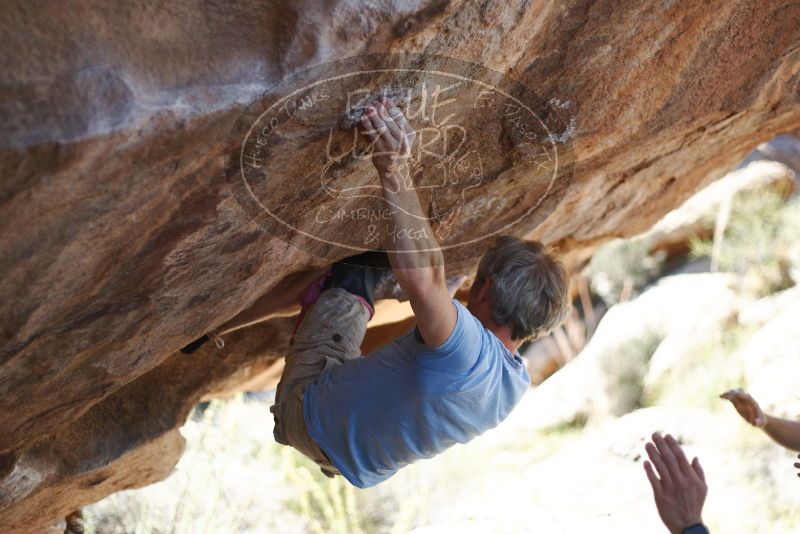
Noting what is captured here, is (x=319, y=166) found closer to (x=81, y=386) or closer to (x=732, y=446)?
(x=81, y=386)

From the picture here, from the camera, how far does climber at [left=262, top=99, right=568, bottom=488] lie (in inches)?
69.4

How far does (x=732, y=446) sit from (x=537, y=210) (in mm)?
3555

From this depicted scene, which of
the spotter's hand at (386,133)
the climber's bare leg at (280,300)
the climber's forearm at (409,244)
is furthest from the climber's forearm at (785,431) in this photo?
the spotter's hand at (386,133)

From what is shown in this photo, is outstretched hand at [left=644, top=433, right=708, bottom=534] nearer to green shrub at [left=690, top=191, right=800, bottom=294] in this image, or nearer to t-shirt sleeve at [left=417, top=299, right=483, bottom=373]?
t-shirt sleeve at [left=417, top=299, right=483, bottom=373]

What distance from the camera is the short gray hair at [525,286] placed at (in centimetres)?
213

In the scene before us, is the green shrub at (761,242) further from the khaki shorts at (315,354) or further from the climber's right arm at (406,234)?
the climber's right arm at (406,234)

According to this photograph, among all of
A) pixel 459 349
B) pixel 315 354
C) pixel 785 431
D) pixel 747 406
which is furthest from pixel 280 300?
pixel 785 431

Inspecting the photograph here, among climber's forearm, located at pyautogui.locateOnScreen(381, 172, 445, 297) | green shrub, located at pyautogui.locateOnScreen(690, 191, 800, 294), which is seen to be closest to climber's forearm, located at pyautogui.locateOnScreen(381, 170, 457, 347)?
climber's forearm, located at pyautogui.locateOnScreen(381, 172, 445, 297)

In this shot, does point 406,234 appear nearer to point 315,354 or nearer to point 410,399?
point 410,399

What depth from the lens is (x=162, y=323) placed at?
2299 millimetres

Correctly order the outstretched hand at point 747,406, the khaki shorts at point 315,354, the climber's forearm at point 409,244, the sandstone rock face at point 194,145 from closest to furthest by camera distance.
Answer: the sandstone rock face at point 194,145, the climber's forearm at point 409,244, the khaki shorts at point 315,354, the outstretched hand at point 747,406

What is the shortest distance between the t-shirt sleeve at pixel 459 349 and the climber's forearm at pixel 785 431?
147cm

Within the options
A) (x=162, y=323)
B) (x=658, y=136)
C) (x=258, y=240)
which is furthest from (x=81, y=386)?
(x=658, y=136)

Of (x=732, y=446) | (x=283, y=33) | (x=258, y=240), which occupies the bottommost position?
(x=732, y=446)
